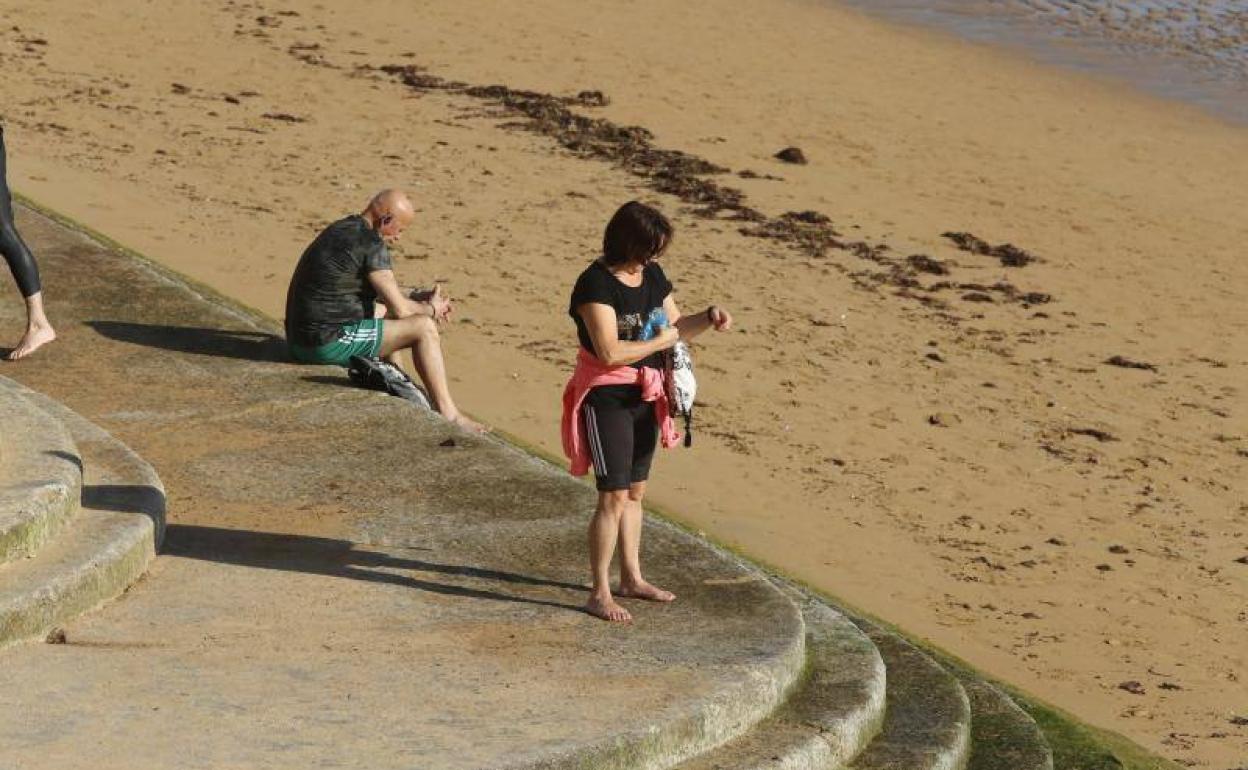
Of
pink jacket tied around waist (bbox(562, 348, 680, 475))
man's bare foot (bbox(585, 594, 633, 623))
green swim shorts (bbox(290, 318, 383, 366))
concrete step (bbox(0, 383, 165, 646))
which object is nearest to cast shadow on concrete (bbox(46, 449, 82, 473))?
concrete step (bbox(0, 383, 165, 646))

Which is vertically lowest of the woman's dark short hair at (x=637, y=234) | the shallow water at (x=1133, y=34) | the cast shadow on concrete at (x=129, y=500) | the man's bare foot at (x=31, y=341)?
the shallow water at (x=1133, y=34)

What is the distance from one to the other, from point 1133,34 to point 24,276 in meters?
15.9

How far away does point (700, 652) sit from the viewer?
254 inches

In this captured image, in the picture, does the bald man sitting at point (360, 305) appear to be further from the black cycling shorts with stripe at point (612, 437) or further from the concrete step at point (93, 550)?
the black cycling shorts with stripe at point (612, 437)

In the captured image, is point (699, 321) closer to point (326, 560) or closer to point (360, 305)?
point (326, 560)

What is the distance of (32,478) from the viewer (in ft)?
21.7

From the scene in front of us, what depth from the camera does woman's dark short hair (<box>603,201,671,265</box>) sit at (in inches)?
248

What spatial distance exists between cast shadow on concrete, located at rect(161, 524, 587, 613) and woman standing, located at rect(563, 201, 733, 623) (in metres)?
0.42

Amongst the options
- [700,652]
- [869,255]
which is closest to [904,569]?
[700,652]

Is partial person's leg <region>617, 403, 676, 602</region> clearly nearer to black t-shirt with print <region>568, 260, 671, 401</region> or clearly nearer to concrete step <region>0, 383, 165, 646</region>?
black t-shirt with print <region>568, 260, 671, 401</region>

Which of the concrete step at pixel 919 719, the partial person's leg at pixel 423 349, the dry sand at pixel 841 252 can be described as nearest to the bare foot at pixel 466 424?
the partial person's leg at pixel 423 349

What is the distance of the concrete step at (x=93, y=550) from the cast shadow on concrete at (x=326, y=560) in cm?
19

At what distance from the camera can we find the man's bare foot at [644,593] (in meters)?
6.84

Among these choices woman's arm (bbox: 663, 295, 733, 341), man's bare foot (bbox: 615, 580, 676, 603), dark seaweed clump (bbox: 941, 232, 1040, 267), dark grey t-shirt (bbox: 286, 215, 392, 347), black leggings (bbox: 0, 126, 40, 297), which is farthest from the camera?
dark seaweed clump (bbox: 941, 232, 1040, 267)
